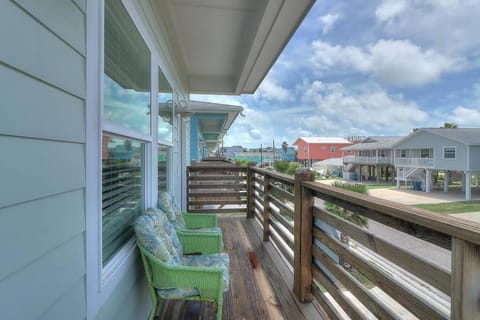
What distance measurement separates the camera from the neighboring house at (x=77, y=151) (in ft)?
2.03

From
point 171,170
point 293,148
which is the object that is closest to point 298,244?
point 171,170

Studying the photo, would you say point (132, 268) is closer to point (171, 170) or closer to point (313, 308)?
point (313, 308)

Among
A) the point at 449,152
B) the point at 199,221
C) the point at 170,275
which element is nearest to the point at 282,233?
the point at 199,221

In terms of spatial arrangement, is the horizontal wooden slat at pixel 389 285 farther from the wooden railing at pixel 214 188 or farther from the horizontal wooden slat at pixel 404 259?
the wooden railing at pixel 214 188

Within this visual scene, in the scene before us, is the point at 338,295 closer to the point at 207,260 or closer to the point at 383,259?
the point at 383,259

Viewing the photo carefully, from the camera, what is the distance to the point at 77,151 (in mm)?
896

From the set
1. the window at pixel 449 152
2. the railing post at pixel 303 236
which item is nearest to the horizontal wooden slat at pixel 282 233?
the railing post at pixel 303 236

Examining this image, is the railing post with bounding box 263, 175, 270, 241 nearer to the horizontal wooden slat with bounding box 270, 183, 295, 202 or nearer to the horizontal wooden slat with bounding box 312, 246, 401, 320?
the horizontal wooden slat with bounding box 270, 183, 295, 202

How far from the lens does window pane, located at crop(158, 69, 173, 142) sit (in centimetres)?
239

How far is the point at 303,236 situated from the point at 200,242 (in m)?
0.92

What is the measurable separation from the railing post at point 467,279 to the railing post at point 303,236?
1.12 metres

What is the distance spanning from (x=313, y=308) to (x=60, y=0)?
2.41 meters

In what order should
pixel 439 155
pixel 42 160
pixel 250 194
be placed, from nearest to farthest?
pixel 42 160
pixel 250 194
pixel 439 155

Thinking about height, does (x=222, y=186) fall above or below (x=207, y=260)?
above
